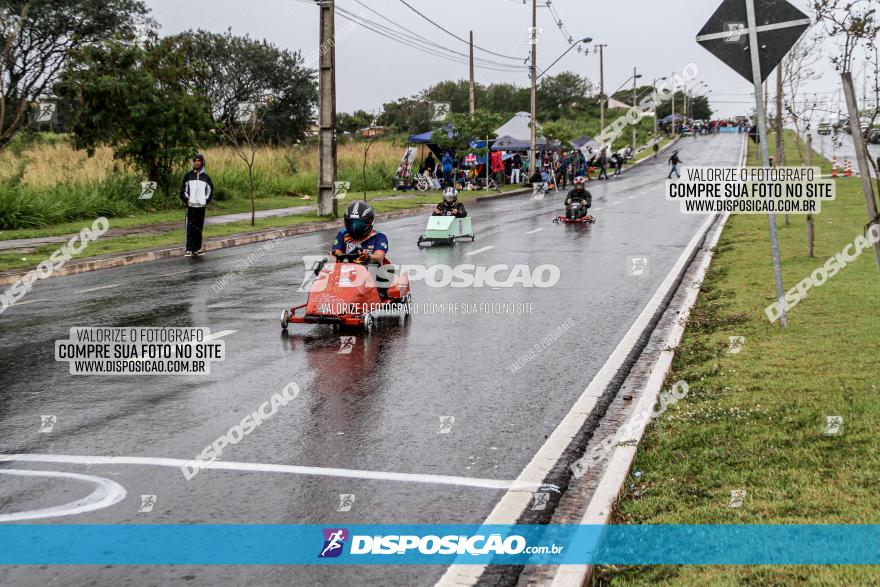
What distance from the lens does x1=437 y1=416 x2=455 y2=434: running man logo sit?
653cm

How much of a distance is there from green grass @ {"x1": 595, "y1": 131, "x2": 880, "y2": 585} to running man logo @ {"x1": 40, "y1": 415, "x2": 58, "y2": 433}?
4.03 meters

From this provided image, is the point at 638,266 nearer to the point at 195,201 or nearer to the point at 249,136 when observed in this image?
the point at 195,201

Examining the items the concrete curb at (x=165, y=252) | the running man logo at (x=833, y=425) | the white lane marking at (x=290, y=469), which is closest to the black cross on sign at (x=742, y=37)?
the running man logo at (x=833, y=425)

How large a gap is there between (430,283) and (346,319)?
4101 millimetres

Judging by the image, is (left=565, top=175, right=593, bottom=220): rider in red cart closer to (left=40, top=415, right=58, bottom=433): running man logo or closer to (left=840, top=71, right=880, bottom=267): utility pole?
(left=840, top=71, right=880, bottom=267): utility pole

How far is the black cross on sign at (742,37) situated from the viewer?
842 centimetres

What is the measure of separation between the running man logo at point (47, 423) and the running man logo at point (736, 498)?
457 centimetres

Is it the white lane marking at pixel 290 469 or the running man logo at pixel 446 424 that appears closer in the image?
the white lane marking at pixel 290 469

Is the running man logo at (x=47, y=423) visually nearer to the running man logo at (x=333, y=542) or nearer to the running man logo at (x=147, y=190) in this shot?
→ the running man logo at (x=333, y=542)

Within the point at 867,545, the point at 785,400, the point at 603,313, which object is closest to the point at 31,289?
the point at 603,313

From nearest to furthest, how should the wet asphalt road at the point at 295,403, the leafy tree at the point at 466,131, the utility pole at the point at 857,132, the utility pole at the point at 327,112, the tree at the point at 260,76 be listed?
the wet asphalt road at the point at 295,403, the utility pole at the point at 857,132, the utility pole at the point at 327,112, the leafy tree at the point at 466,131, the tree at the point at 260,76

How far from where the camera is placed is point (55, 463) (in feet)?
18.9

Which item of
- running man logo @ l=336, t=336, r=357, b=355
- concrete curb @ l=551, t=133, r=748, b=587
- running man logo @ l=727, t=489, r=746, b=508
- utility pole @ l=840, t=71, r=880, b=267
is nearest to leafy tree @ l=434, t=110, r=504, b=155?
running man logo @ l=336, t=336, r=357, b=355

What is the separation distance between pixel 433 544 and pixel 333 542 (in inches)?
19.6
